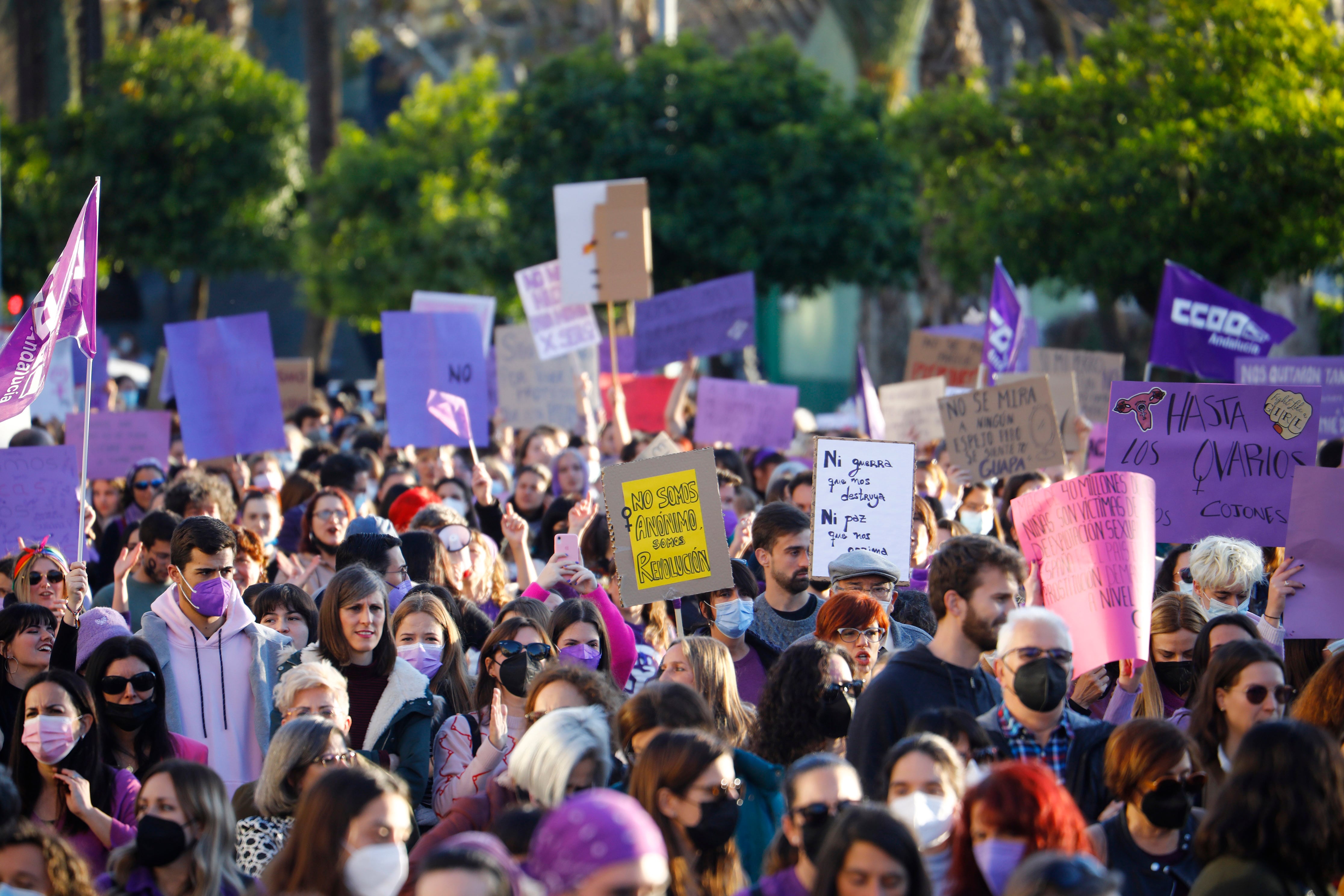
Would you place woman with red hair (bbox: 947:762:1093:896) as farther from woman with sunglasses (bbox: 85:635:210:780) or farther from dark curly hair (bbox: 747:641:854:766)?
woman with sunglasses (bbox: 85:635:210:780)

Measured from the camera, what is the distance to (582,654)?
5.14 metres

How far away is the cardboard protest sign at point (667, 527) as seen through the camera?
19.7 feet

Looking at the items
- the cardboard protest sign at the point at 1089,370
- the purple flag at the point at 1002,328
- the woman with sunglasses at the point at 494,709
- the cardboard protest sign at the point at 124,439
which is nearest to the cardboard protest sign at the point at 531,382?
the cardboard protest sign at the point at 124,439

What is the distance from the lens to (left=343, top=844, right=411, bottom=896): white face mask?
3.35 m

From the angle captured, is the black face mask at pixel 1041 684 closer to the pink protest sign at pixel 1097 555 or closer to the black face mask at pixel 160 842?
the pink protest sign at pixel 1097 555

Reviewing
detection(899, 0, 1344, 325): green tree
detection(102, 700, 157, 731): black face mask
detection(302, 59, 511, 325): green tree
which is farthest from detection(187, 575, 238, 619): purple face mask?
detection(302, 59, 511, 325): green tree

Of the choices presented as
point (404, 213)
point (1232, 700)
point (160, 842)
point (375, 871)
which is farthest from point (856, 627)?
point (404, 213)

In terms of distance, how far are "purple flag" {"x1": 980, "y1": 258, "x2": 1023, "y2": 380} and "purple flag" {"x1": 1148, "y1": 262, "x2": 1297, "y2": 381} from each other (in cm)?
94

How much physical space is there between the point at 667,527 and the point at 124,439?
5413 millimetres

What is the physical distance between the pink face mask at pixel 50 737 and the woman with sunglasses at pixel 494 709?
1.10m

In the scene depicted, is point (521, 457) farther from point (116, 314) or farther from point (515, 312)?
point (116, 314)

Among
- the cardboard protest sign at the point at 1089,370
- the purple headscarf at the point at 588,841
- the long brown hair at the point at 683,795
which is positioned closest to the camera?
the purple headscarf at the point at 588,841

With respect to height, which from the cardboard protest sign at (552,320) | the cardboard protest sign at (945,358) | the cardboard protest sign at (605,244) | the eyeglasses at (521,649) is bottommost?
the eyeglasses at (521,649)

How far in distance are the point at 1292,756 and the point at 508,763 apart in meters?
1.88
